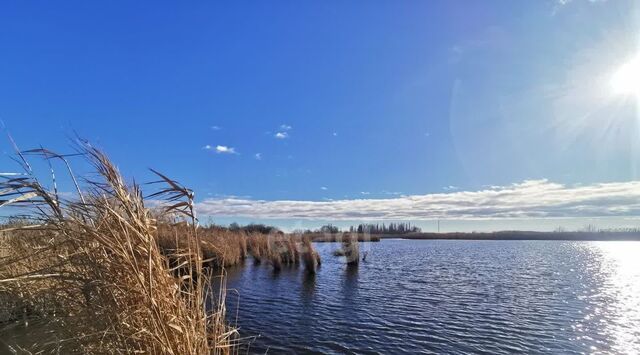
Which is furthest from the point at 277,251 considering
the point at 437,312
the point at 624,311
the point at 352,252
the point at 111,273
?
the point at 111,273

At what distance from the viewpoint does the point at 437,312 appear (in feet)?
45.0

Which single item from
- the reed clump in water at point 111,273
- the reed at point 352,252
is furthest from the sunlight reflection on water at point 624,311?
the reed at point 352,252

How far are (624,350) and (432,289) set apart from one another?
348 inches

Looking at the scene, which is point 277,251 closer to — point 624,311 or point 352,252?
point 352,252

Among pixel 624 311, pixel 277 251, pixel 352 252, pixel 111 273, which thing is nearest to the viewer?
pixel 111 273

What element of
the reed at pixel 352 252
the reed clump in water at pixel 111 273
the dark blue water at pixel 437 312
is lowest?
the dark blue water at pixel 437 312

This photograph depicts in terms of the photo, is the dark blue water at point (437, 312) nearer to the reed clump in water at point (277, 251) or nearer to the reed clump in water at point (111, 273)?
the reed clump in water at point (277, 251)

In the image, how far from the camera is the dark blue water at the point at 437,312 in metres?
10.2

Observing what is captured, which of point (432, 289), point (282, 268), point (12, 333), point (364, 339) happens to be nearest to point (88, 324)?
point (12, 333)

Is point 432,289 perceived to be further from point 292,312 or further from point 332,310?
point 292,312

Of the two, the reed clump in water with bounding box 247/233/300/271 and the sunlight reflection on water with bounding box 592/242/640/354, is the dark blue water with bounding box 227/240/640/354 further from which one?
the reed clump in water with bounding box 247/233/300/271

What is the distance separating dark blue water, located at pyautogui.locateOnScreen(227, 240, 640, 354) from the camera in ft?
33.6

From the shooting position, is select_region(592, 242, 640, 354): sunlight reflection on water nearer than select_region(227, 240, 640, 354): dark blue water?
No

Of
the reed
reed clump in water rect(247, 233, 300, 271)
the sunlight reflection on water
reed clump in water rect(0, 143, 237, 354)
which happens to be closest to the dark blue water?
the sunlight reflection on water
